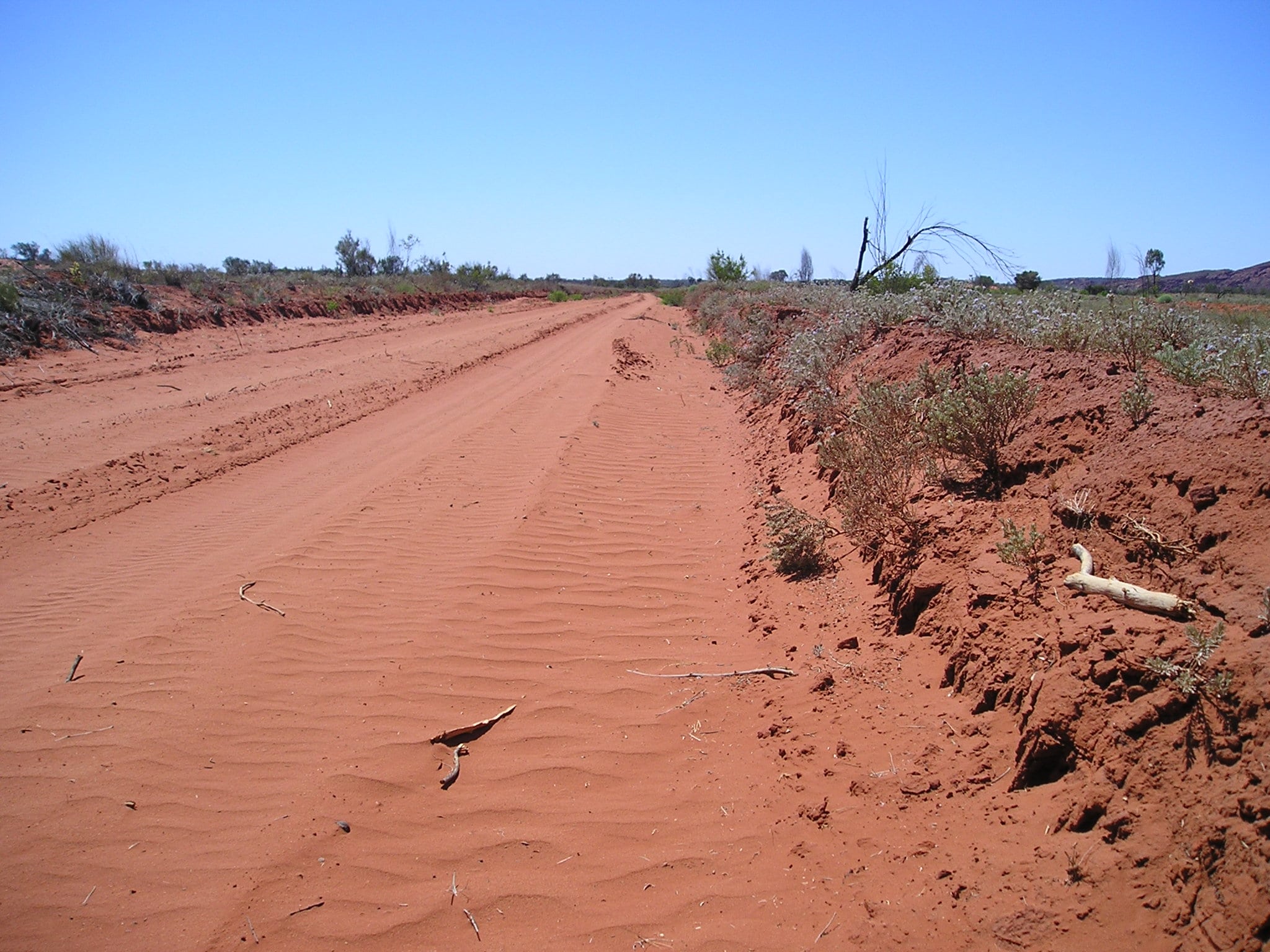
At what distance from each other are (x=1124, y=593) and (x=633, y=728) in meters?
2.38

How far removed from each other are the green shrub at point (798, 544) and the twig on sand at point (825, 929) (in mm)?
2841

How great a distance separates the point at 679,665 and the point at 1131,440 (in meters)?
Result: 2.83

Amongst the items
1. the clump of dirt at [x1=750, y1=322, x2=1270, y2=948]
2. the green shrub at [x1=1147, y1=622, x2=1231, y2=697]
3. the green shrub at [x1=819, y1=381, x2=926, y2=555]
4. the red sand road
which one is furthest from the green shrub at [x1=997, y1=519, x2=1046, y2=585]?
the red sand road

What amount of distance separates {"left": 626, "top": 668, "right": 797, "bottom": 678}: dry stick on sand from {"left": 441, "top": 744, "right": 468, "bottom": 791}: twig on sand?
3.72 feet

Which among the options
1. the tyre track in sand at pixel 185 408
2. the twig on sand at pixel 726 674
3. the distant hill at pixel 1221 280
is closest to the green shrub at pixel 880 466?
the twig on sand at pixel 726 674

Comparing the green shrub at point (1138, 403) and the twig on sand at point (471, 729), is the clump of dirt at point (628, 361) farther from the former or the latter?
the twig on sand at point (471, 729)

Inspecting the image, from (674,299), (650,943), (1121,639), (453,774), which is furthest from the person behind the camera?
(674,299)

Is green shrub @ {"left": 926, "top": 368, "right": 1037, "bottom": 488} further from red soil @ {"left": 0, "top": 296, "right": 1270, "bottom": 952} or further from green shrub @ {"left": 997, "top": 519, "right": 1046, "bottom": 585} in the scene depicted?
green shrub @ {"left": 997, "top": 519, "right": 1046, "bottom": 585}

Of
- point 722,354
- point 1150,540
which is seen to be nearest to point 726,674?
point 1150,540

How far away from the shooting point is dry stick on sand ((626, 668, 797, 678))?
13.8 feet

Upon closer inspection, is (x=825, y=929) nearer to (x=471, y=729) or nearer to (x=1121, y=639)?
(x=1121, y=639)

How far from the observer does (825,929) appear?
262 centimetres

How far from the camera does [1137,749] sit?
259cm

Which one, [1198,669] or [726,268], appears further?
[726,268]
